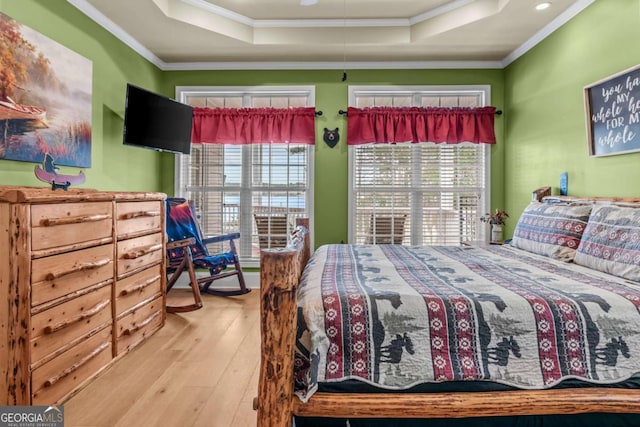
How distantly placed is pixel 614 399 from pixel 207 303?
3.25m

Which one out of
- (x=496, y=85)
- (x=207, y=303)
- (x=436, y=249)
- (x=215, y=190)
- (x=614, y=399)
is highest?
(x=496, y=85)

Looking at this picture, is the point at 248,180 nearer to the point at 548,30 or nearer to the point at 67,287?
the point at 67,287

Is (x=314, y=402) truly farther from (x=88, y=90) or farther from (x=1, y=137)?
(x=88, y=90)

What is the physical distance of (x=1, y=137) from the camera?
2244mm

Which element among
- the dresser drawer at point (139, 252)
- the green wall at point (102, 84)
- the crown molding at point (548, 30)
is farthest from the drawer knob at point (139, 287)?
the crown molding at point (548, 30)

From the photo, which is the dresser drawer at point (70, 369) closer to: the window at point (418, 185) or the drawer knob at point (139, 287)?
the drawer knob at point (139, 287)

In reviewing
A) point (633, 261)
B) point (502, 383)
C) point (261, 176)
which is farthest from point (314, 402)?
point (261, 176)

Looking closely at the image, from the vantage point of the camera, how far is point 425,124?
4.08 metres

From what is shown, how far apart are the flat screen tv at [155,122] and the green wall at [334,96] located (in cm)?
69

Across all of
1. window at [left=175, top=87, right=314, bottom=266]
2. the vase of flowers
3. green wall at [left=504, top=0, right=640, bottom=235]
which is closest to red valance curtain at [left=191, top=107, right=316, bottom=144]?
window at [left=175, top=87, right=314, bottom=266]

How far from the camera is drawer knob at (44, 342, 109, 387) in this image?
A: 1.80 metres

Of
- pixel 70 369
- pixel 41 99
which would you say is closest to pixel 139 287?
pixel 70 369

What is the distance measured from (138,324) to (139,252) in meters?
0.51

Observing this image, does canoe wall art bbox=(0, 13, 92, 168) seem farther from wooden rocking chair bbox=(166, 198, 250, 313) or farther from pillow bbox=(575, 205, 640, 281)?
pillow bbox=(575, 205, 640, 281)
